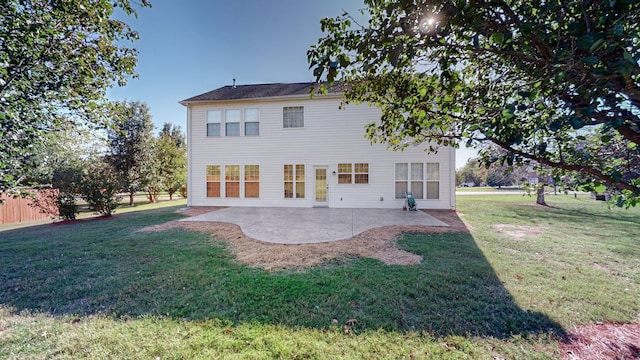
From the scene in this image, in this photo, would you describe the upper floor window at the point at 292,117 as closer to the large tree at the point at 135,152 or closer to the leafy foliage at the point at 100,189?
the leafy foliage at the point at 100,189

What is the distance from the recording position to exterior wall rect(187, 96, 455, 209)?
11.0m

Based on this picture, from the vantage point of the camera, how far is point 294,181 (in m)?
11.8

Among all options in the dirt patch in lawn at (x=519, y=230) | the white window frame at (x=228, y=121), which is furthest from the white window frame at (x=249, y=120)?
the dirt patch in lawn at (x=519, y=230)

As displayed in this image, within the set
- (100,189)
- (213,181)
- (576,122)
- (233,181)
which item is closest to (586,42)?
(576,122)

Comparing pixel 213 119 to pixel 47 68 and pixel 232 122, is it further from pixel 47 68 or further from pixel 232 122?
pixel 47 68

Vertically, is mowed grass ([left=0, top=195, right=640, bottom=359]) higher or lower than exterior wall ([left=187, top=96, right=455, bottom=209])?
lower

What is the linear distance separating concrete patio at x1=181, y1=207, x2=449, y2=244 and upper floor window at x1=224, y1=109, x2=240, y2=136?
4628 mm

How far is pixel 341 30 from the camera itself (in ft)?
8.16

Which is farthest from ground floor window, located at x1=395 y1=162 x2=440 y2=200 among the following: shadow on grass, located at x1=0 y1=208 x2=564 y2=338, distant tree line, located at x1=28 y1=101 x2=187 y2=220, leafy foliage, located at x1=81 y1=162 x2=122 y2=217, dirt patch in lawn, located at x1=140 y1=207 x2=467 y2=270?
leafy foliage, located at x1=81 y1=162 x2=122 y2=217

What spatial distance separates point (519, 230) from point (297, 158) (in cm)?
900

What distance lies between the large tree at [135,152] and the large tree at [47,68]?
15.6 m

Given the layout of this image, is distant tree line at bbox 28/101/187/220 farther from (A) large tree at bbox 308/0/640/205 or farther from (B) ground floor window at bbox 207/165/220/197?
(A) large tree at bbox 308/0/640/205

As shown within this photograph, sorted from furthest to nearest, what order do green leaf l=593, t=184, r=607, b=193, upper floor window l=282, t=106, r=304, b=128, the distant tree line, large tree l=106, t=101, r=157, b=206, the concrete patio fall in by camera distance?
large tree l=106, t=101, r=157, b=206
upper floor window l=282, t=106, r=304, b=128
the distant tree line
the concrete patio
green leaf l=593, t=184, r=607, b=193

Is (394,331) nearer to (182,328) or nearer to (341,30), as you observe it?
(182,328)
